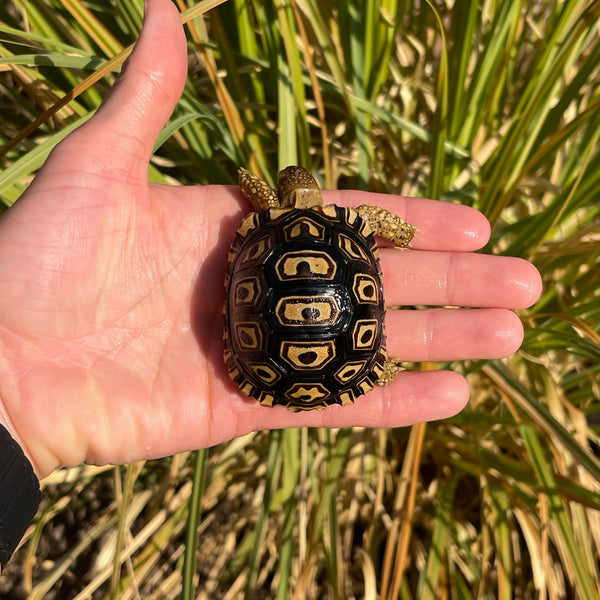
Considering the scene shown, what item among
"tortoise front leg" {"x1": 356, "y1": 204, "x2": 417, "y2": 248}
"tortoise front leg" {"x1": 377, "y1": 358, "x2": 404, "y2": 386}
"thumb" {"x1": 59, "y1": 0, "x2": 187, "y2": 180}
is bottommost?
"tortoise front leg" {"x1": 377, "y1": 358, "x2": 404, "y2": 386}

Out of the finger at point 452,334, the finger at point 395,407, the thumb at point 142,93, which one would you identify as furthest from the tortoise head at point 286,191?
the finger at point 395,407

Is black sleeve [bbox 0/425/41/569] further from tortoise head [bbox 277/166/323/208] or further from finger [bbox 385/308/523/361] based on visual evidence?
finger [bbox 385/308/523/361]

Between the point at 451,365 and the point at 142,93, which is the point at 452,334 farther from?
the point at 142,93

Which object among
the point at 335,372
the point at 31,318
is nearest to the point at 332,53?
the point at 335,372

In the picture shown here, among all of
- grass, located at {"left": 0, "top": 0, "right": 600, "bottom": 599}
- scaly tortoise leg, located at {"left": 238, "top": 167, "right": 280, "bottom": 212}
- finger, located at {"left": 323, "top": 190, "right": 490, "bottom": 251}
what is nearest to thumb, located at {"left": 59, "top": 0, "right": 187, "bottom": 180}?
grass, located at {"left": 0, "top": 0, "right": 600, "bottom": 599}

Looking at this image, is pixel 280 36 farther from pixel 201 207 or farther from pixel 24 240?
pixel 24 240

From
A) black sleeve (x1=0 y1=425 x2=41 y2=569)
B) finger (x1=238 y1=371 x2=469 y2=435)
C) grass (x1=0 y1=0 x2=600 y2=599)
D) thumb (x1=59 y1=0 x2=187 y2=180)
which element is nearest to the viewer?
black sleeve (x1=0 y1=425 x2=41 y2=569)

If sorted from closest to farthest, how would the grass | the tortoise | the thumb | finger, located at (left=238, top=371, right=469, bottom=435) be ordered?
the thumb → the tortoise → the grass → finger, located at (left=238, top=371, right=469, bottom=435)
